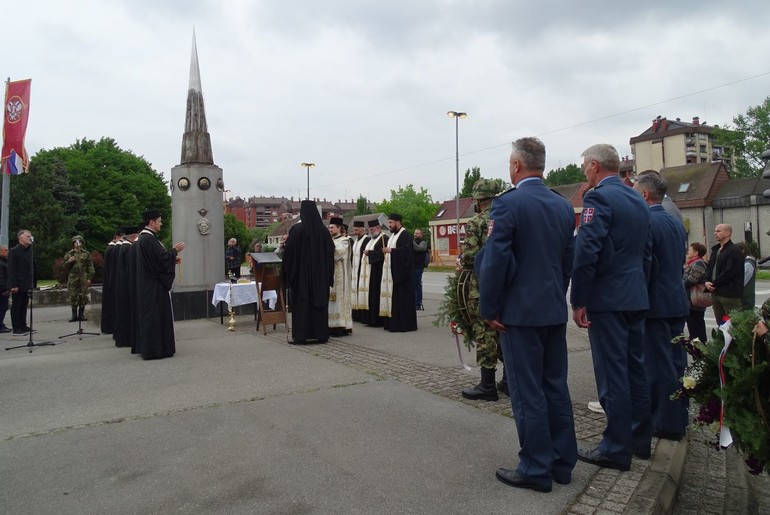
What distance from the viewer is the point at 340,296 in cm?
1024

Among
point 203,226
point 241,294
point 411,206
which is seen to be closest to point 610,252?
point 241,294

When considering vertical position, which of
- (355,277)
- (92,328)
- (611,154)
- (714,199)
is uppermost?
(714,199)

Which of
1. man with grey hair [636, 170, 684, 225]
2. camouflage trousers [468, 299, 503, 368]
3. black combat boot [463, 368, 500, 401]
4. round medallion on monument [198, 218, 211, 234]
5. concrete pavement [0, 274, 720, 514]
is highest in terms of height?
round medallion on monument [198, 218, 211, 234]

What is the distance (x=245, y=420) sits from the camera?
16.3 feet

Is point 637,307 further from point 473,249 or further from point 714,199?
point 714,199

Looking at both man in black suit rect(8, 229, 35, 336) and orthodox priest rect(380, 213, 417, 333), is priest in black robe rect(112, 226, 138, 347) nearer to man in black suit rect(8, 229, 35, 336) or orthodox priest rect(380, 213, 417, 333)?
man in black suit rect(8, 229, 35, 336)

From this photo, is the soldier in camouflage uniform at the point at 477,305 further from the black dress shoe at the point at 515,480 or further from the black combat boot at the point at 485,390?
the black dress shoe at the point at 515,480

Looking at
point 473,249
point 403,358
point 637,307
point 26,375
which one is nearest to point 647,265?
point 637,307

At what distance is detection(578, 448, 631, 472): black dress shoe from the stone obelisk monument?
37.1 feet

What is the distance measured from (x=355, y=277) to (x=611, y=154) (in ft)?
27.5

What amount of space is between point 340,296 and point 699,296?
572cm

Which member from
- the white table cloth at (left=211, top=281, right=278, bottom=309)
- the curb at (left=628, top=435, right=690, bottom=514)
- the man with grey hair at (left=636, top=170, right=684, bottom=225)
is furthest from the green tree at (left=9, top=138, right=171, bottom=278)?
the curb at (left=628, top=435, right=690, bottom=514)

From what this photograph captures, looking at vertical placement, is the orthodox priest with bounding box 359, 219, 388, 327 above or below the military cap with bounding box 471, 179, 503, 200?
below

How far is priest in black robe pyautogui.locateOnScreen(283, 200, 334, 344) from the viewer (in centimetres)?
933
